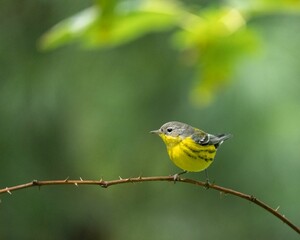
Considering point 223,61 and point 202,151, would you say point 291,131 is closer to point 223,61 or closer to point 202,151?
point 202,151

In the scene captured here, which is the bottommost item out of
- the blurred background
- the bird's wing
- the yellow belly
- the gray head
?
the yellow belly

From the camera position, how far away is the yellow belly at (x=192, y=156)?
2025 millimetres

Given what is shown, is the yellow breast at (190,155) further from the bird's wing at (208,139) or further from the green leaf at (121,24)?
the green leaf at (121,24)

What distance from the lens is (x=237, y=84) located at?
289 centimetres

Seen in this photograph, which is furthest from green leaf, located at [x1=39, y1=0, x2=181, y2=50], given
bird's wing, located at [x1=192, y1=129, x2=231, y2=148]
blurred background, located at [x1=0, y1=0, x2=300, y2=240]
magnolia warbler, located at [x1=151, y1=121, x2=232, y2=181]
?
blurred background, located at [x1=0, y1=0, x2=300, y2=240]

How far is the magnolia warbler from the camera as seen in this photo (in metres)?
2.04

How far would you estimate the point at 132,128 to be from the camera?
3.46m

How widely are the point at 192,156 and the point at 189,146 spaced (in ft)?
0.22

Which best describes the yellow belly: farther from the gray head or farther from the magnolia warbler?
the gray head

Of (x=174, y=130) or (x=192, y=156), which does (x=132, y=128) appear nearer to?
(x=174, y=130)

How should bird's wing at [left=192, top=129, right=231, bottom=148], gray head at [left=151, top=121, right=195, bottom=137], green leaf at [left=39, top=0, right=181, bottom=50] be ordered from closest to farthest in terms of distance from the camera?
1. green leaf at [left=39, top=0, right=181, bottom=50]
2. bird's wing at [left=192, top=129, right=231, bottom=148]
3. gray head at [left=151, top=121, right=195, bottom=137]

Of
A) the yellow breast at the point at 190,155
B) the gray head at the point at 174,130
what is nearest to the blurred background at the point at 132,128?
the gray head at the point at 174,130

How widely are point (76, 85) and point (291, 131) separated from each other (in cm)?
127

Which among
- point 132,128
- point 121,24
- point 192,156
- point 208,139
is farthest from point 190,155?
point 132,128
